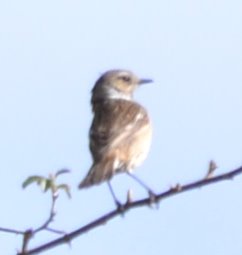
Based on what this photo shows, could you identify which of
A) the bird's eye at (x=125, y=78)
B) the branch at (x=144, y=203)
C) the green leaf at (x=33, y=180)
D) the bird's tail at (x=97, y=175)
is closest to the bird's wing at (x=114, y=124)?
the bird's tail at (x=97, y=175)

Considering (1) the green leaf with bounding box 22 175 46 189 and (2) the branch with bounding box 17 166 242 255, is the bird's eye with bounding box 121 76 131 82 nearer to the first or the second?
(1) the green leaf with bounding box 22 175 46 189

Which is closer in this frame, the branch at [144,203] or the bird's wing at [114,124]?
the branch at [144,203]

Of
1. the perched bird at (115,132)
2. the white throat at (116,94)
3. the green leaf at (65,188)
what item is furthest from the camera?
the white throat at (116,94)

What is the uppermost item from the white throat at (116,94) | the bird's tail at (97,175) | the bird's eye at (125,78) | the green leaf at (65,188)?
the bird's eye at (125,78)

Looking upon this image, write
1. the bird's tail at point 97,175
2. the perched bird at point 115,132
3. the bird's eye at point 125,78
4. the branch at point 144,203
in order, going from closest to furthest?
the branch at point 144,203 → the bird's tail at point 97,175 → the perched bird at point 115,132 → the bird's eye at point 125,78

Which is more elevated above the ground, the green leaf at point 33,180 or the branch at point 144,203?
the green leaf at point 33,180

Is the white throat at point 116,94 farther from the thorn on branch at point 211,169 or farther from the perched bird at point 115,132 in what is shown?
the thorn on branch at point 211,169

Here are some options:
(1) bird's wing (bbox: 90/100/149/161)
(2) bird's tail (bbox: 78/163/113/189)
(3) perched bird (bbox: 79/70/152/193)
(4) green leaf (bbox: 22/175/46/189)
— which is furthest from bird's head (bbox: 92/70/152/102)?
(4) green leaf (bbox: 22/175/46/189)
